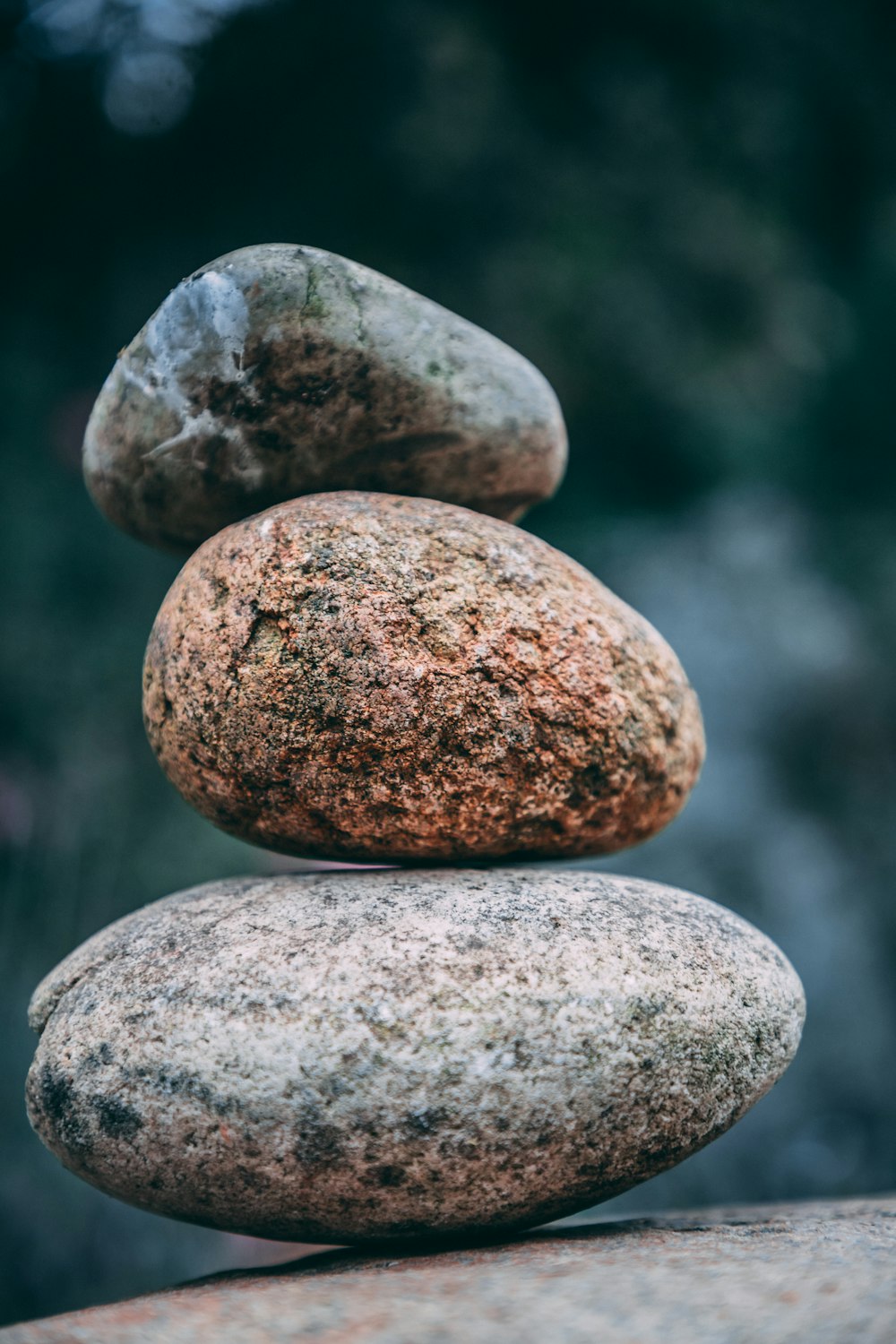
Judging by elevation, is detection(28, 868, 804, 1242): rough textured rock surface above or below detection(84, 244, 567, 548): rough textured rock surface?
below

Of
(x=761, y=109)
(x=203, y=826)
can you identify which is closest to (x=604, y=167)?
(x=761, y=109)

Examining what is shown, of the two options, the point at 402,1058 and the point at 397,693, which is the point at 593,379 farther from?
the point at 402,1058

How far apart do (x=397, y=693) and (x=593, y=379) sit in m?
6.05

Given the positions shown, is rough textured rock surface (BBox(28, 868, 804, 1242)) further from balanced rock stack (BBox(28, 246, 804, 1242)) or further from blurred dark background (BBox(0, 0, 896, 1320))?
blurred dark background (BBox(0, 0, 896, 1320))

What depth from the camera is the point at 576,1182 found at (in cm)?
246

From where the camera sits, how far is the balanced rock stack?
7.62ft

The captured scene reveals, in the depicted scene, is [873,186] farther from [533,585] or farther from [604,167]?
[533,585]

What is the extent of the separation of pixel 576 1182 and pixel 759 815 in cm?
600

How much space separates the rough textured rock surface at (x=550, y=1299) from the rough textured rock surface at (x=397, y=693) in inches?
42.0

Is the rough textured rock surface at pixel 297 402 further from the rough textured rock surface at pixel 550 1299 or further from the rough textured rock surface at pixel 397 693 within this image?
the rough textured rock surface at pixel 550 1299

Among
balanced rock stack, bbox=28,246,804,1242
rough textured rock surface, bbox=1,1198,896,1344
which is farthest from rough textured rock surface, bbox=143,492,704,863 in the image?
rough textured rock surface, bbox=1,1198,896,1344

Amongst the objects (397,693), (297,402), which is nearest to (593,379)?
(297,402)

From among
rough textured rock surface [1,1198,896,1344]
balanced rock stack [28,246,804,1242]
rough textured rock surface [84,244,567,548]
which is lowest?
rough textured rock surface [1,1198,896,1344]

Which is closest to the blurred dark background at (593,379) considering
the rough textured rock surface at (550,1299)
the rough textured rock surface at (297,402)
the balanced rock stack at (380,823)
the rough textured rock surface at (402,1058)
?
the rough textured rock surface at (297,402)
